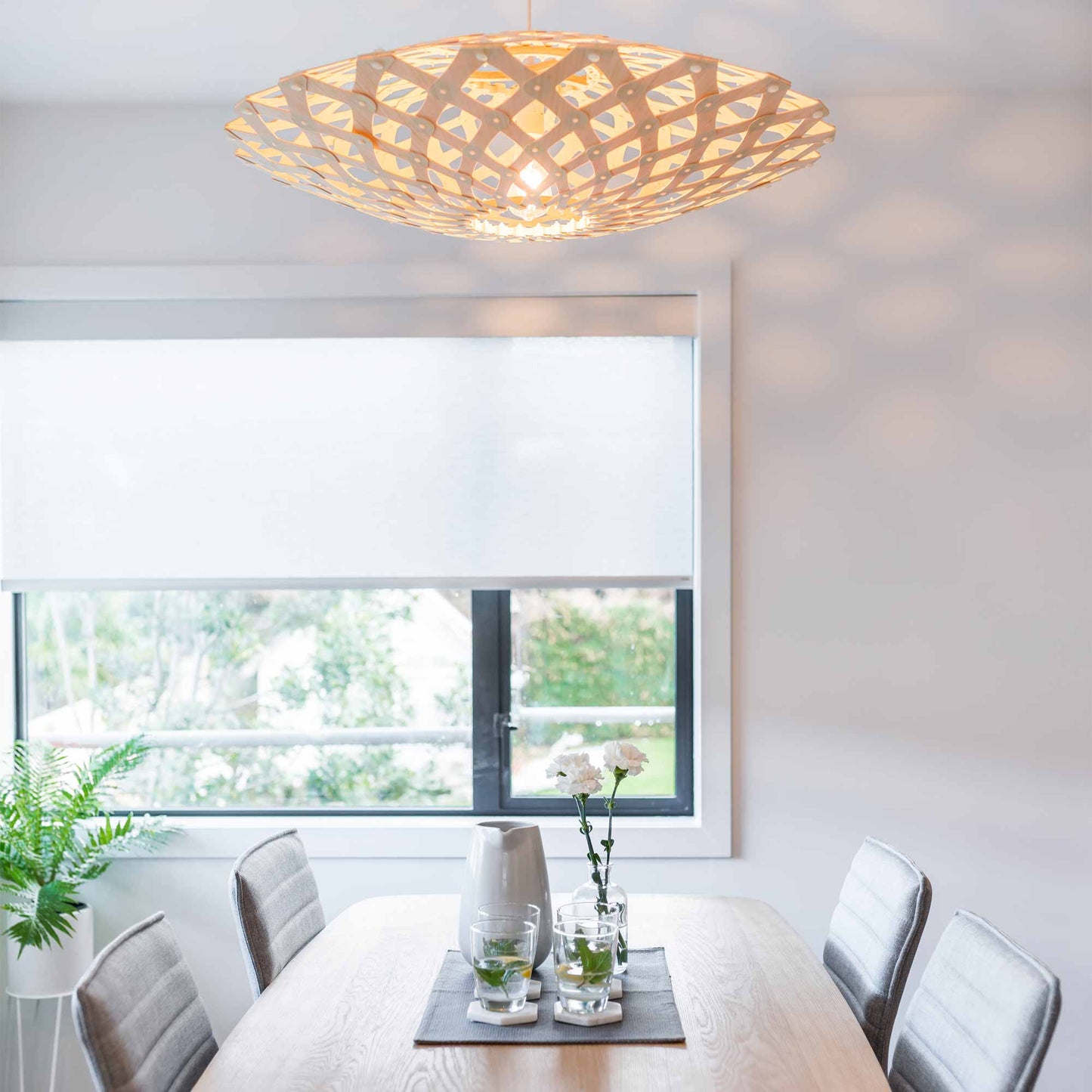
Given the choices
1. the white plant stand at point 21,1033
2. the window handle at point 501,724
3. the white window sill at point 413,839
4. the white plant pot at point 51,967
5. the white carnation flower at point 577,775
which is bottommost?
the white plant stand at point 21,1033

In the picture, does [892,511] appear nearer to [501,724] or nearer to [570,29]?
[501,724]

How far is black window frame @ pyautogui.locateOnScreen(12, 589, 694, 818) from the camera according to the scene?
2904 mm

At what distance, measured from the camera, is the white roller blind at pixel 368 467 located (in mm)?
2816

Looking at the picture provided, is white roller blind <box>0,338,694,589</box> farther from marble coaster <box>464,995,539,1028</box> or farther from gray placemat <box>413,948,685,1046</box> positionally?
marble coaster <box>464,995,539,1028</box>

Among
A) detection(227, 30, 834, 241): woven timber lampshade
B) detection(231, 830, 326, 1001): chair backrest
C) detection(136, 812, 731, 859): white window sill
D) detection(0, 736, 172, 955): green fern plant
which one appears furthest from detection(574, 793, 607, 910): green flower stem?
detection(0, 736, 172, 955): green fern plant

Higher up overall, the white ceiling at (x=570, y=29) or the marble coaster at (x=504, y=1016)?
the white ceiling at (x=570, y=29)

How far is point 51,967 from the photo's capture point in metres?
2.57

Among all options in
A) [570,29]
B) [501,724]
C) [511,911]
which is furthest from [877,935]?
[570,29]

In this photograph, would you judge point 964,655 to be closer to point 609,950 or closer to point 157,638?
point 609,950

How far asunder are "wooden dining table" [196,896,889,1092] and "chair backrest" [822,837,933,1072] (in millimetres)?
110

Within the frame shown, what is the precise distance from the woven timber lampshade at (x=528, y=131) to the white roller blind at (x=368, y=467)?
1123mm

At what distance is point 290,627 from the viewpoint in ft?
9.68

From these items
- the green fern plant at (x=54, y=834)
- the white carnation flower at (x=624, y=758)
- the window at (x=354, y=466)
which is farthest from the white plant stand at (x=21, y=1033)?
the white carnation flower at (x=624, y=758)

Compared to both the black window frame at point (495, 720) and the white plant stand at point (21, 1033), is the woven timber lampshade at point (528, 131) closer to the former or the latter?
the black window frame at point (495, 720)
